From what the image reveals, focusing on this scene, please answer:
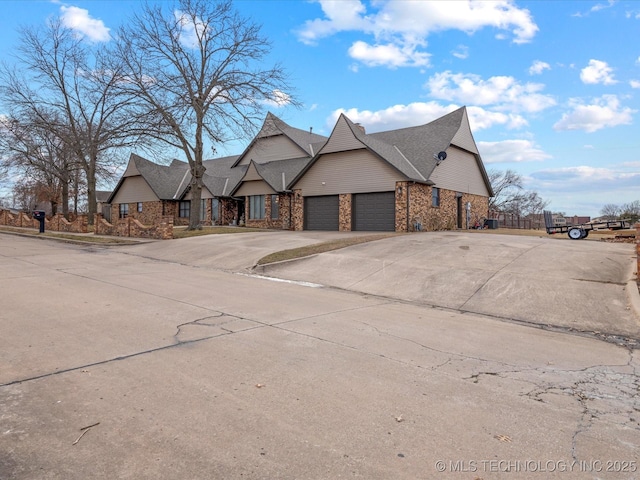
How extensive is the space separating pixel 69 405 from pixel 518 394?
167 inches

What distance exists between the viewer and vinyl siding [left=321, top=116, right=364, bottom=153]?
25047 millimetres

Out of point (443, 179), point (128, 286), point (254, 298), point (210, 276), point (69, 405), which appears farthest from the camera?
point (443, 179)

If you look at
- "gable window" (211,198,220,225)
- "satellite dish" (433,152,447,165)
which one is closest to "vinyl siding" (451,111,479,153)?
"satellite dish" (433,152,447,165)

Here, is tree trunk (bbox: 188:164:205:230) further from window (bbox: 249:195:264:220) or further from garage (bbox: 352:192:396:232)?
garage (bbox: 352:192:396:232)

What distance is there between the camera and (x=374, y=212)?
82.0ft

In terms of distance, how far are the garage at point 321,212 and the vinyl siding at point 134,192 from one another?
16.5m

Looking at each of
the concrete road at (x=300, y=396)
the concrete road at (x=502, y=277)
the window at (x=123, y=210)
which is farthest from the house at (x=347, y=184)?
the concrete road at (x=300, y=396)

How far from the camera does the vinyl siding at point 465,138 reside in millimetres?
28033

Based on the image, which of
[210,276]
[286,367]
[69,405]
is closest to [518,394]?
[286,367]

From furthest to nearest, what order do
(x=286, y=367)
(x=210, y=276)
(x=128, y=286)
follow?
1. (x=210, y=276)
2. (x=128, y=286)
3. (x=286, y=367)

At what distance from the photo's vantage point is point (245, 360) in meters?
4.95

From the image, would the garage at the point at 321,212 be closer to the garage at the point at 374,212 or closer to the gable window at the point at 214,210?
the garage at the point at 374,212

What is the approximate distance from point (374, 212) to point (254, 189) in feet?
37.3

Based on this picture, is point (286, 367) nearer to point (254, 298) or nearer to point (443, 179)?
point (254, 298)
